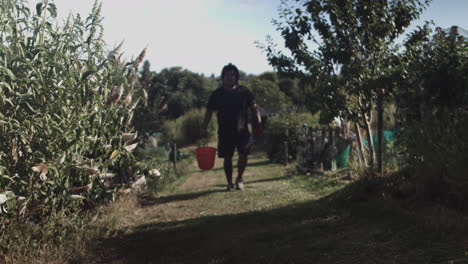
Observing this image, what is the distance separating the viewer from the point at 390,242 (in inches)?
111

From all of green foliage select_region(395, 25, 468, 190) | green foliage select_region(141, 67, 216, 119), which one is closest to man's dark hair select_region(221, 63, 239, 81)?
green foliage select_region(395, 25, 468, 190)

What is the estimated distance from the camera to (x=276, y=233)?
356 centimetres

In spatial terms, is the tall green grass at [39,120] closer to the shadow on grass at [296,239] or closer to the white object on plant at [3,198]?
the white object on plant at [3,198]

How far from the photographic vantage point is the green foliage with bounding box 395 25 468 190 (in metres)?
3.14

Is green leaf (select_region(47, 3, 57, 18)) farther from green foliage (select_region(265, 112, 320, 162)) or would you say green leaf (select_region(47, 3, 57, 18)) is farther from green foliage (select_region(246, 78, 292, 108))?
green foliage (select_region(246, 78, 292, 108))


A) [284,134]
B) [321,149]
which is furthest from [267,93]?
[321,149]

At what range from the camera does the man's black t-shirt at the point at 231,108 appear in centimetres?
638

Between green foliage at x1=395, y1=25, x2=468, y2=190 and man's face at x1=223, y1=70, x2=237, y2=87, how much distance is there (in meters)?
3.21

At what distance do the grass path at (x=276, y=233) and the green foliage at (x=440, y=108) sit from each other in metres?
0.55

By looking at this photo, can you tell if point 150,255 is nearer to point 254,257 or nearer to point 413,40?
point 254,257

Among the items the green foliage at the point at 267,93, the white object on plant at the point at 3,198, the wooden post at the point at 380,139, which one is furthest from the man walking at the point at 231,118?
the green foliage at the point at 267,93

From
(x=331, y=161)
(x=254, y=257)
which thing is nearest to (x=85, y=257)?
(x=254, y=257)

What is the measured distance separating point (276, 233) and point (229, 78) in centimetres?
349

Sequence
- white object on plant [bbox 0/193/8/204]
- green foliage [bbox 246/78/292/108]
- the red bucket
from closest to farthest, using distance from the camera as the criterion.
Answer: white object on plant [bbox 0/193/8/204]
the red bucket
green foliage [bbox 246/78/292/108]
